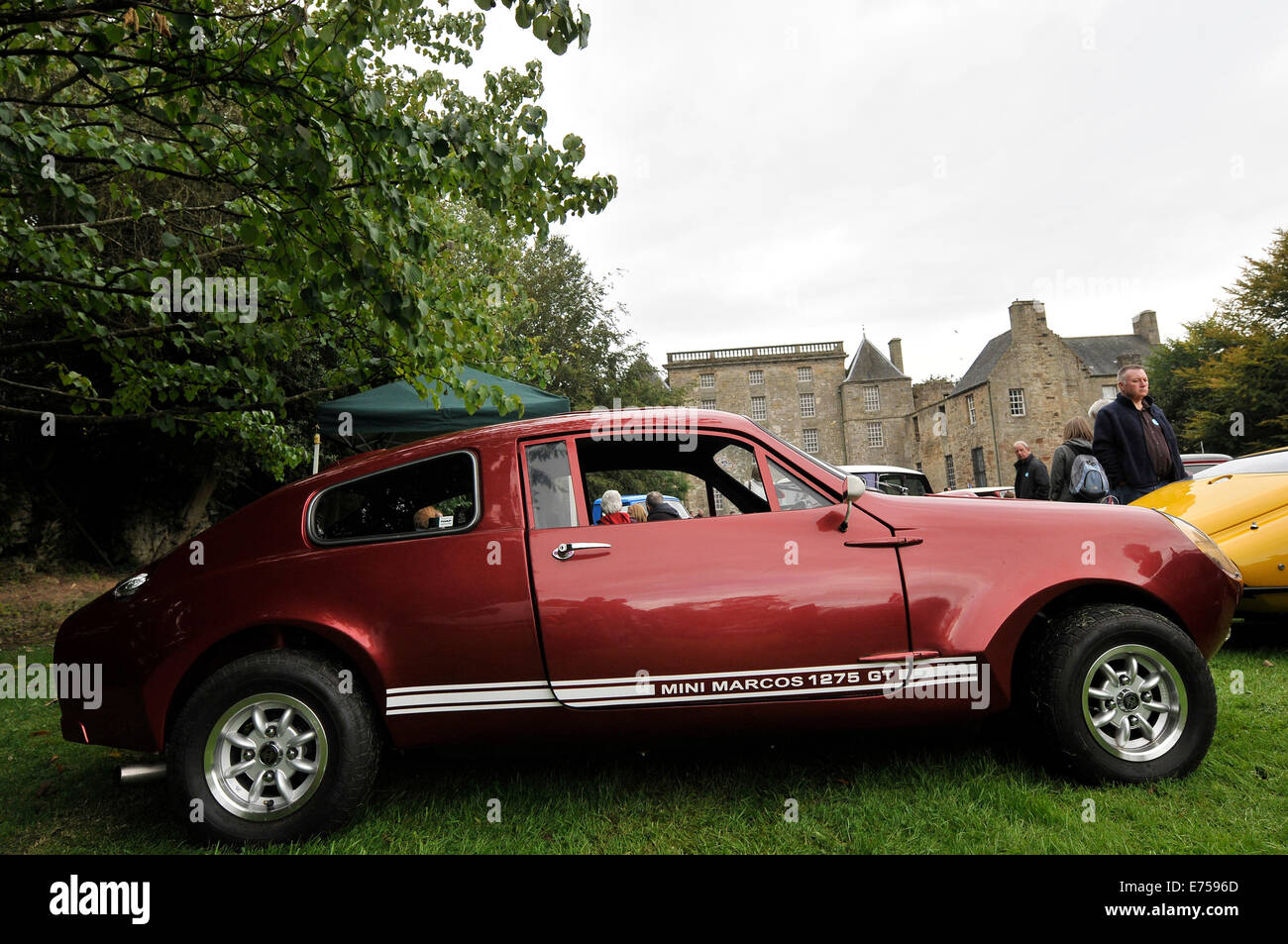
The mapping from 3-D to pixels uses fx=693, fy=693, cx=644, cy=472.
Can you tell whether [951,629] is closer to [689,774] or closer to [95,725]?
[689,774]

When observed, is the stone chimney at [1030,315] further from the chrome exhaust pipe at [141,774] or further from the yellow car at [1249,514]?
the chrome exhaust pipe at [141,774]

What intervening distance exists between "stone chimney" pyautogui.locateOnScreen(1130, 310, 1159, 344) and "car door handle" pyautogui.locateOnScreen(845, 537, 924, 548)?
55.0 meters

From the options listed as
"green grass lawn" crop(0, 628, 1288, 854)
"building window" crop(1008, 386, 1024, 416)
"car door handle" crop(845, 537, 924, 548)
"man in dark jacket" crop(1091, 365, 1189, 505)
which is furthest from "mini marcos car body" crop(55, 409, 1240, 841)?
"building window" crop(1008, 386, 1024, 416)

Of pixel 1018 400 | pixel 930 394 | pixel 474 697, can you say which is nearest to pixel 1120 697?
pixel 474 697

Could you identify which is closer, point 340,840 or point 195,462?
point 340,840

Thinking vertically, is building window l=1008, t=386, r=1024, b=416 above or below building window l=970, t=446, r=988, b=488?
above

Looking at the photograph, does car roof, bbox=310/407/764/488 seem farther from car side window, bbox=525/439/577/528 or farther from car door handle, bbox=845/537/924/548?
car door handle, bbox=845/537/924/548

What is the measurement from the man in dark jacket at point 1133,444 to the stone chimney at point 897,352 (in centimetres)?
4793

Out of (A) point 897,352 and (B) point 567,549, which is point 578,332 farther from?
(A) point 897,352

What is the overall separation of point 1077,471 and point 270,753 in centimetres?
658

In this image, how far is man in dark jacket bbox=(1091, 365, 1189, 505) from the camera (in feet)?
18.6
